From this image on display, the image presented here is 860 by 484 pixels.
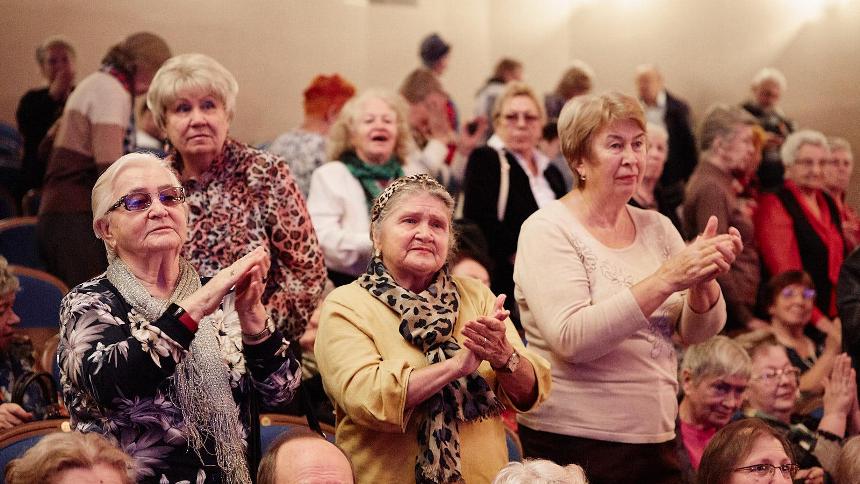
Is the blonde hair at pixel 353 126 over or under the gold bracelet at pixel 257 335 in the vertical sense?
over

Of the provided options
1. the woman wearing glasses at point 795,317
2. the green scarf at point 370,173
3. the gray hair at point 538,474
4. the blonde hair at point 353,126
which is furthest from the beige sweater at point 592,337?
the woman wearing glasses at point 795,317

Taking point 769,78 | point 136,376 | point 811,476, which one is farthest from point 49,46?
point 769,78

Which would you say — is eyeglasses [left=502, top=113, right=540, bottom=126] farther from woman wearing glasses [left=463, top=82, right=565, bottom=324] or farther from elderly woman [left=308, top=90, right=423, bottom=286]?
elderly woman [left=308, top=90, right=423, bottom=286]

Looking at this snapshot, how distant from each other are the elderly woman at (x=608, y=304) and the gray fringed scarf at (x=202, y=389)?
85cm

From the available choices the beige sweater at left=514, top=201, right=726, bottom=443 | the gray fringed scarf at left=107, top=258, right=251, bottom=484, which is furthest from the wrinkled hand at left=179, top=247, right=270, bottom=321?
the beige sweater at left=514, top=201, right=726, bottom=443

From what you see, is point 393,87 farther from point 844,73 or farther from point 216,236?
point 216,236

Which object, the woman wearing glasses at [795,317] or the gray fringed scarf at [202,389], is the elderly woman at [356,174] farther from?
the woman wearing glasses at [795,317]

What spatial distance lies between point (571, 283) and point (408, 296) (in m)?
0.47

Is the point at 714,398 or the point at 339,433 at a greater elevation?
the point at 339,433

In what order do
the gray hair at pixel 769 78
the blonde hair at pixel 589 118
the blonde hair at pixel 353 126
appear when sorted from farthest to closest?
the gray hair at pixel 769 78, the blonde hair at pixel 353 126, the blonde hair at pixel 589 118

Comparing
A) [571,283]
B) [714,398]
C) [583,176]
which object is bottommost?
[714,398]

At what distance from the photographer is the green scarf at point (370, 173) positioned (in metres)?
4.08

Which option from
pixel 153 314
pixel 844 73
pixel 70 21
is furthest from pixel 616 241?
pixel 844 73

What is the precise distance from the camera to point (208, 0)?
23.6 ft
